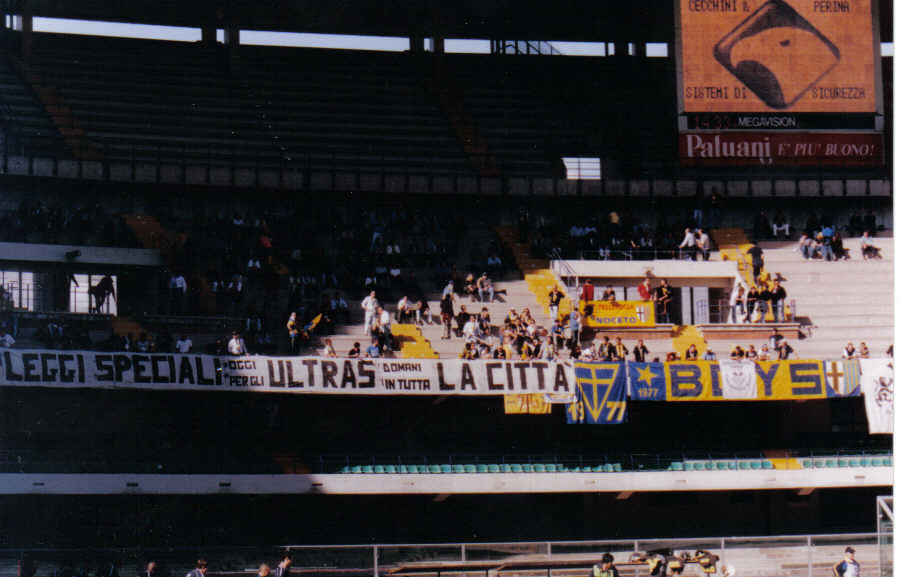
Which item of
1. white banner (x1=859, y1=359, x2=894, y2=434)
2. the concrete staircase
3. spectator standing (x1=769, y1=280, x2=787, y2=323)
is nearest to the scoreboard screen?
the concrete staircase

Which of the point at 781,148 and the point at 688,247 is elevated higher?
the point at 781,148

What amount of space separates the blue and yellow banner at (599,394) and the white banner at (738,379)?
97.4 inches

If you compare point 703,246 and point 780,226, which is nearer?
point 703,246

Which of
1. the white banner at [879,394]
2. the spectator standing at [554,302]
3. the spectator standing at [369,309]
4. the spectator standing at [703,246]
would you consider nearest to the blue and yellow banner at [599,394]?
the spectator standing at [554,302]

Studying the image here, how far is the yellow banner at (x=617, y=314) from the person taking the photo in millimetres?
29156

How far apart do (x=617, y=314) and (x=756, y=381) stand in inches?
186

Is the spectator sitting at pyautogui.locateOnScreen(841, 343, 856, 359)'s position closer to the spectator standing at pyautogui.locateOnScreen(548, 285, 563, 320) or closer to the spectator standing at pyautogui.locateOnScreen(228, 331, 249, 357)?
the spectator standing at pyautogui.locateOnScreen(548, 285, 563, 320)

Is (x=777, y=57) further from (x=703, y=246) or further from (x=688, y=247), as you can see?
(x=688, y=247)

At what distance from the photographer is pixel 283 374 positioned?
2473 cm

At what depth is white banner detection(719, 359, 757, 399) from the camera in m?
25.7

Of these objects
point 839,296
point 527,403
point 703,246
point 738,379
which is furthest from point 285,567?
point 839,296

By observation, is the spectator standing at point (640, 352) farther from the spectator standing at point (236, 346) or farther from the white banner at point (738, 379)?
the spectator standing at point (236, 346)

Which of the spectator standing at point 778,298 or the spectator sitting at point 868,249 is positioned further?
the spectator sitting at point 868,249

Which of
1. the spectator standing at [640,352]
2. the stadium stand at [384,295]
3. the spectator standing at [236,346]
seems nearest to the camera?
the stadium stand at [384,295]
